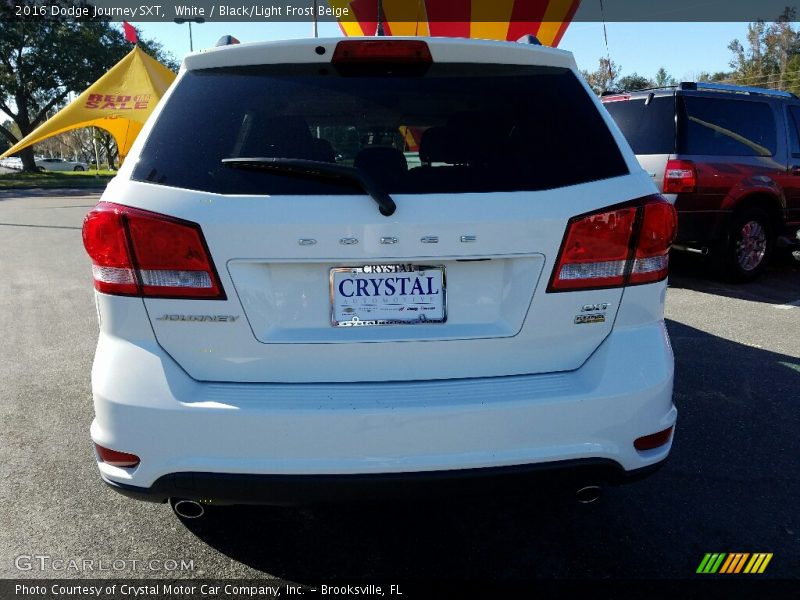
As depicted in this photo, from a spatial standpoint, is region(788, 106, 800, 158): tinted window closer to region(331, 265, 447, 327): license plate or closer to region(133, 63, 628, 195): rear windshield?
region(133, 63, 628, 195): rear windshield

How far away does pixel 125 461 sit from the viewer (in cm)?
193

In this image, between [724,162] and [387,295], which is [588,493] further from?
[724,162]

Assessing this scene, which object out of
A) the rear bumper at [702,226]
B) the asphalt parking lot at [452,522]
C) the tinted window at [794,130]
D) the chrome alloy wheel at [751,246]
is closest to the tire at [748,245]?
the chrome alloy wheel at [751,246]

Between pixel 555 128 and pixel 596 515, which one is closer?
pixel 555 128

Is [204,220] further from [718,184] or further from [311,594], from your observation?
[718,184]

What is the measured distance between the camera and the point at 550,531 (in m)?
2.55

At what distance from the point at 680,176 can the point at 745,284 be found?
5.30 feet

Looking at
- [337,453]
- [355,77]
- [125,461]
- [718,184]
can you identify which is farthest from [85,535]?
[718,184]

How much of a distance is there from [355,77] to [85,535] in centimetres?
203

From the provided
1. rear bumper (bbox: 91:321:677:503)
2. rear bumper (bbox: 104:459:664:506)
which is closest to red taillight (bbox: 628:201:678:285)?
rear bumper (bbox: 91:321:677:503)

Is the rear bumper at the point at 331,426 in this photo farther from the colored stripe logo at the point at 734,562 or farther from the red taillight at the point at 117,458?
the colored stripe logo at the point at 734,562

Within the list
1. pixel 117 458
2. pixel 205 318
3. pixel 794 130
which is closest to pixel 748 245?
pixel 794 130

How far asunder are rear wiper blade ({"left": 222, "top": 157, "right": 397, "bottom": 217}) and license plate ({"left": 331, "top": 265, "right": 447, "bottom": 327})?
18 cm

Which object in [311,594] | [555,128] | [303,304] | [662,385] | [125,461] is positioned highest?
[555,128]
